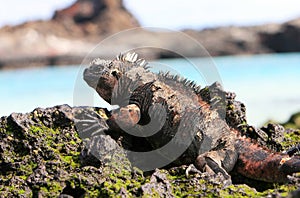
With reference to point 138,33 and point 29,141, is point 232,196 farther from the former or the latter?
point 138,33

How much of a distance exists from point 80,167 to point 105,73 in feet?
4.13

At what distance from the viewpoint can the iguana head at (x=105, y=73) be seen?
17.5 feet

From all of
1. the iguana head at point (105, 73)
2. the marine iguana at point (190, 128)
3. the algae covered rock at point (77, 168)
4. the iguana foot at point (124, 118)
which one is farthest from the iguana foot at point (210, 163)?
the iguana head at point (105, 73)

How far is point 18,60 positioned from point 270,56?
2810 centimetres

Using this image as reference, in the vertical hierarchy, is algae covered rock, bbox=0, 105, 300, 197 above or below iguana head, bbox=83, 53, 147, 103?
below

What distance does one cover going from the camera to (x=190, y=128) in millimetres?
4809

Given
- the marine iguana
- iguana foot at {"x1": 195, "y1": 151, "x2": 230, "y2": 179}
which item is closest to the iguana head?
the marine iguana

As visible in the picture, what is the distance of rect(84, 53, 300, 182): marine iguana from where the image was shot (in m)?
4.62

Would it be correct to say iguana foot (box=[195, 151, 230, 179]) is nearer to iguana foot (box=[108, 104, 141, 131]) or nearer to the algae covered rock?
the algae covered rock

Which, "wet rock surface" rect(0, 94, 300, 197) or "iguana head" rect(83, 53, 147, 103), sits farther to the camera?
"iguana head" rect(83, 53, 147, 103)

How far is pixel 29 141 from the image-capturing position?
4566 millimetres

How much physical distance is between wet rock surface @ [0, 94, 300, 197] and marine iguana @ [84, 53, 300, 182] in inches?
5.6

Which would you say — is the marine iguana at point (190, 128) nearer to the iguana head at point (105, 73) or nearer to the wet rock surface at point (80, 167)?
the iguana head at point (105, 73)

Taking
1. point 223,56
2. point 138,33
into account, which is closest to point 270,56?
point 223,56
